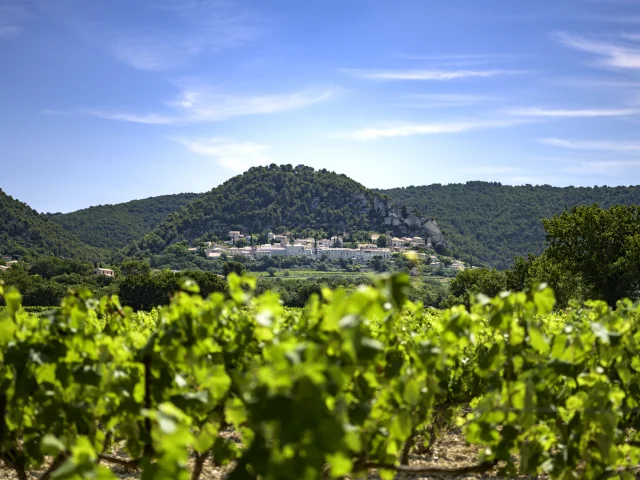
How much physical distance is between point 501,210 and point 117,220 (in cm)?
9306

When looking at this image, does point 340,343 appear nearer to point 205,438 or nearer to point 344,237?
point 205,438

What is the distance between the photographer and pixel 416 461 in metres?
6.99

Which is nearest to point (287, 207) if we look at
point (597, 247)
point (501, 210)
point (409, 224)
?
point (409, 224)

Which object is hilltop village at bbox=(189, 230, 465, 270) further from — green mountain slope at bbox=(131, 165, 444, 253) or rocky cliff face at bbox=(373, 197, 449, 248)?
green mountain slope at bbox=(131, 165, 444, 253)

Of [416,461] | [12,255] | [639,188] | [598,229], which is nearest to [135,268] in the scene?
[12,255]

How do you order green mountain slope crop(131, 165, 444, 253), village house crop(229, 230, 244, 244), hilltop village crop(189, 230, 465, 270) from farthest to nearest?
green mountain slope crop(131, 165, 444, 253), village house crop(229, 230, 244, 244), hilltop village crop(189, 230, 465, 270)

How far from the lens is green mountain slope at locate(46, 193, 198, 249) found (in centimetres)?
14375

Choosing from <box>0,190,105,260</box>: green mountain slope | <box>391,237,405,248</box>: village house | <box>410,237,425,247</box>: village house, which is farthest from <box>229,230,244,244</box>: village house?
<box>410,237,425,247</box>: village house

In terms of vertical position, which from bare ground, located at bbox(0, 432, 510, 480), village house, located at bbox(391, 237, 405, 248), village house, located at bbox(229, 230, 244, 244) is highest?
village house, located at bbox(229, 230, 244, 244)

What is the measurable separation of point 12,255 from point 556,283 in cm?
9047

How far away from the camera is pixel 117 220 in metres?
156

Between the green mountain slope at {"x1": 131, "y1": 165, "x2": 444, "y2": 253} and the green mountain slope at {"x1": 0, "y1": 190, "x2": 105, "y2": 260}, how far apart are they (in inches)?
1499

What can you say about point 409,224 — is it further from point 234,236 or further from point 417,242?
point 234,236

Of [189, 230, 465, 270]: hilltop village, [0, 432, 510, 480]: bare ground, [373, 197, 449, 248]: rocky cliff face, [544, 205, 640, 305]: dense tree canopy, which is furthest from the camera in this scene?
[373, 197, 449, 248]: rocky cliff face
